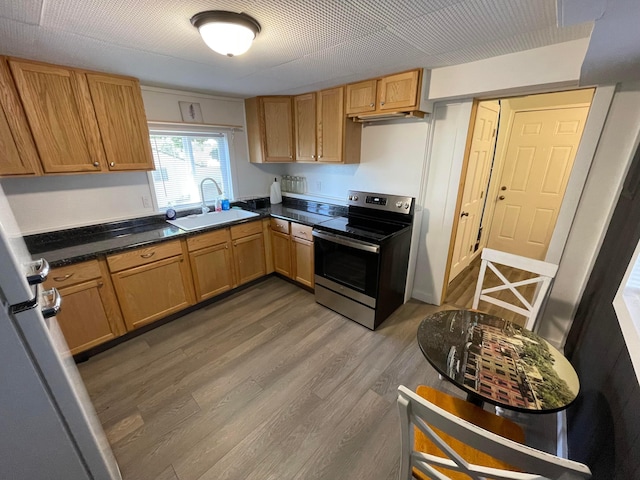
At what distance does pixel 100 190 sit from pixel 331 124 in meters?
2.27

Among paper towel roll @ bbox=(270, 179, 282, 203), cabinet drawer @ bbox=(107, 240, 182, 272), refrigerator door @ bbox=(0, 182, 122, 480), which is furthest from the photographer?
paper towel roll @ bbox=(270, 179, 282, 203)

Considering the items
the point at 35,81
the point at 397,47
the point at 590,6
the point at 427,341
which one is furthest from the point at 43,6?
the point at 427,341

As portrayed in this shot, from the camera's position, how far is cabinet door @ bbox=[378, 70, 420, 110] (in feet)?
6.77

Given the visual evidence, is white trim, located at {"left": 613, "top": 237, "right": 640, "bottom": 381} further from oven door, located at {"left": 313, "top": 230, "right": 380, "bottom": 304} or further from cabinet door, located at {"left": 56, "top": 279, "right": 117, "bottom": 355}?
cabinet door, located at {"left": 56, "top": 279, "right": 117, "bottom": 355}

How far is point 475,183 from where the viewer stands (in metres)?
2.93

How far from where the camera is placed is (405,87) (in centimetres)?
210

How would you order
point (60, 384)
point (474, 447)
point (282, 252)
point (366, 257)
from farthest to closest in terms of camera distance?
1. point (282, 252)
2. point (366, 257)
3. point (60, 384)
4. point (474, 447)

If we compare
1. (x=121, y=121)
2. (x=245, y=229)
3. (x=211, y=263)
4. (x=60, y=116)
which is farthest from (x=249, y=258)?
(x=60, y=116)

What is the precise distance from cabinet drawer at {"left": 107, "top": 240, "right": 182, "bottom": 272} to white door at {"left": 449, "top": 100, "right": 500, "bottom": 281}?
2731 millimetres

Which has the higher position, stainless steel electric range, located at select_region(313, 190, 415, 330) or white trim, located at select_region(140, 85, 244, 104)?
white trim, located at select_region(140, 85, 244, 104)

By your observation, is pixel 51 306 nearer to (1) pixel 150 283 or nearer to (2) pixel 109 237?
(1) pixel 150 283

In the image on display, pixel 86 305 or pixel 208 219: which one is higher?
pixel 208 219

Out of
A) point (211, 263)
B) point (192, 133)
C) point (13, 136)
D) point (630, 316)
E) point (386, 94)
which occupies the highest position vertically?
point (386, 94)

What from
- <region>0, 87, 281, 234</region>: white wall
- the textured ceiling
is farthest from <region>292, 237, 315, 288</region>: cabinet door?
the textured ceiling
